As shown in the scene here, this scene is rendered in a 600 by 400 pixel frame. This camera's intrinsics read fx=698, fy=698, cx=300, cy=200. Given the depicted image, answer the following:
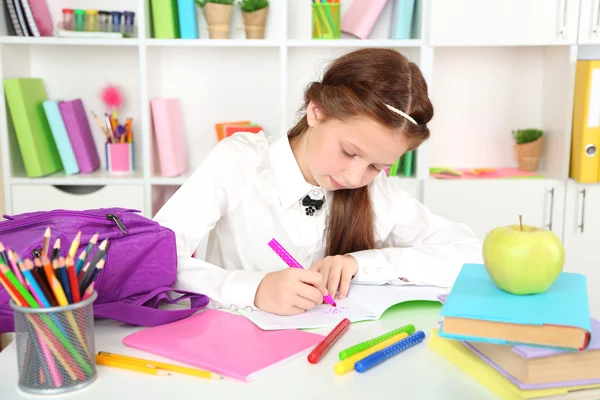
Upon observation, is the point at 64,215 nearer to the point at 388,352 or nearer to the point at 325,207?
the point at 388,352

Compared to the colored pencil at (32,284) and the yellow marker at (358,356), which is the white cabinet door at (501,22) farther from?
the colored pencil at (32,284)

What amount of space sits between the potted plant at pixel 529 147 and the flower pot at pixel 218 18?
1201mm

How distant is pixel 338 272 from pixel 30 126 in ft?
5.42

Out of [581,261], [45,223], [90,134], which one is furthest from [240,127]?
[45,223]

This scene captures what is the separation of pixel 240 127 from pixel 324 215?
3.57 ft

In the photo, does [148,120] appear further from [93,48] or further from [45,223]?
[45,223]

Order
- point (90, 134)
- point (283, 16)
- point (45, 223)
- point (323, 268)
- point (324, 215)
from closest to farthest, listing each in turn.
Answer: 1. point (45, 223)
2. point (323, 268)
3. point (324, 215)
4. point (283, 16)
5. point (90, 134)

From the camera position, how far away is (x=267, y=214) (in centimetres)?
161

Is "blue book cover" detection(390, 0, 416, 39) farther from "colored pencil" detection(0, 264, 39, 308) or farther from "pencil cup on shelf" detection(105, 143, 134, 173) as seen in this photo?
"colored pencil" detection(0, 264, 39, 308)

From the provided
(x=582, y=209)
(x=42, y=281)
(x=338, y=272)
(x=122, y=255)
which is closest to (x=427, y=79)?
(x=582, y=209)

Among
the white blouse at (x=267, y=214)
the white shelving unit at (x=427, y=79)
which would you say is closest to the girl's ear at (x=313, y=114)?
the white blouse at (x=267, y=214)

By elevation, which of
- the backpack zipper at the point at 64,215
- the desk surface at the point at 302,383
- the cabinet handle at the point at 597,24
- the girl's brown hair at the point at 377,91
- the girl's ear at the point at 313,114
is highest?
the cabinet handle at the point at 597,24

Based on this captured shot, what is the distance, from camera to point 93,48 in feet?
9.01

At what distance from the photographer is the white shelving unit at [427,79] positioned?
246 cm
